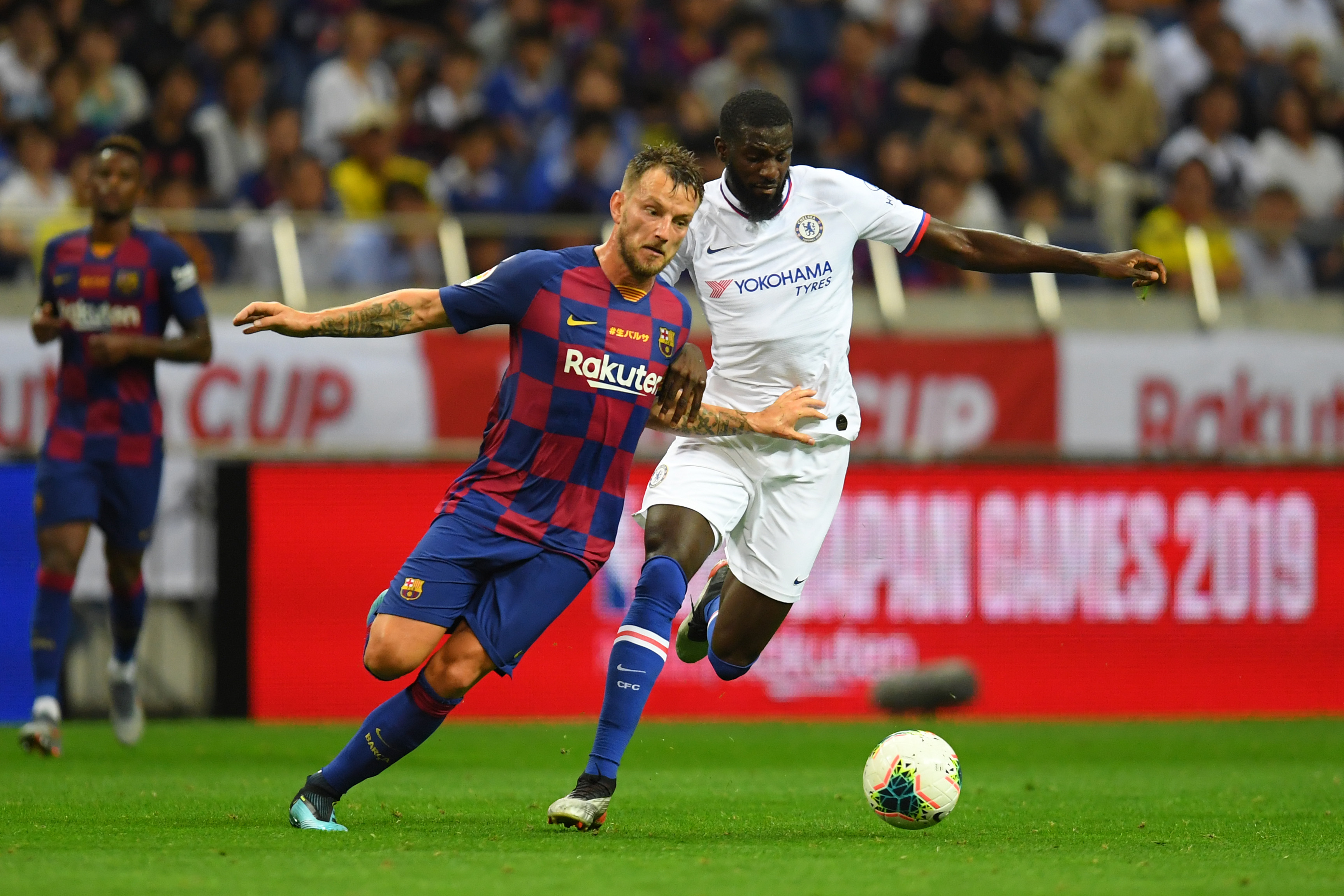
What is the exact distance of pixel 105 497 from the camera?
930 centimetres

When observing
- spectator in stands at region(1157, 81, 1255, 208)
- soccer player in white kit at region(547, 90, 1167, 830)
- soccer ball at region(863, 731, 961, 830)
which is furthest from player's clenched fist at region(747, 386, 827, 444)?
spectator in stands at region(1157, 81, 1255, 208)

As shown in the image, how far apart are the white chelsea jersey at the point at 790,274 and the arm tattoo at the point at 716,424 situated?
0.57 metres

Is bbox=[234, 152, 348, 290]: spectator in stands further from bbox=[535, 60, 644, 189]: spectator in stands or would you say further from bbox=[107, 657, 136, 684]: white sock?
bbox=[107, 657, 136, 684]: white sock

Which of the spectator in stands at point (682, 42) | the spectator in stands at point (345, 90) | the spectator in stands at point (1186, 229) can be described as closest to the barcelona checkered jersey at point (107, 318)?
the spectator in stands at point (345, 90)

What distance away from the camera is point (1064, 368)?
13.5m

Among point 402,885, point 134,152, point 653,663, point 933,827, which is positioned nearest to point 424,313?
point 653,663

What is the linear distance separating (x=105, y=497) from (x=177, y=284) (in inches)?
46.4

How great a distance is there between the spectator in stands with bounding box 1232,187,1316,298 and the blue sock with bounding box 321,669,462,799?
34.4 feet

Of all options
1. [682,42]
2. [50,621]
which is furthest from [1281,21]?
[50,621]

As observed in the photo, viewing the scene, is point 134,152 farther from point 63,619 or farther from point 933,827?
point 933,827

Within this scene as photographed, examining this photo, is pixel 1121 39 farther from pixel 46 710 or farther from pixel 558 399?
pixel 558 399

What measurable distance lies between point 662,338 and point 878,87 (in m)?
A: 10.6

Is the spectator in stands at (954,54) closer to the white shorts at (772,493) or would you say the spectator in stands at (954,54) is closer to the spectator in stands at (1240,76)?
the spectator in stands at (1240,76)

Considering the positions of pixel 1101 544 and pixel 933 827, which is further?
pixel 1101 544
